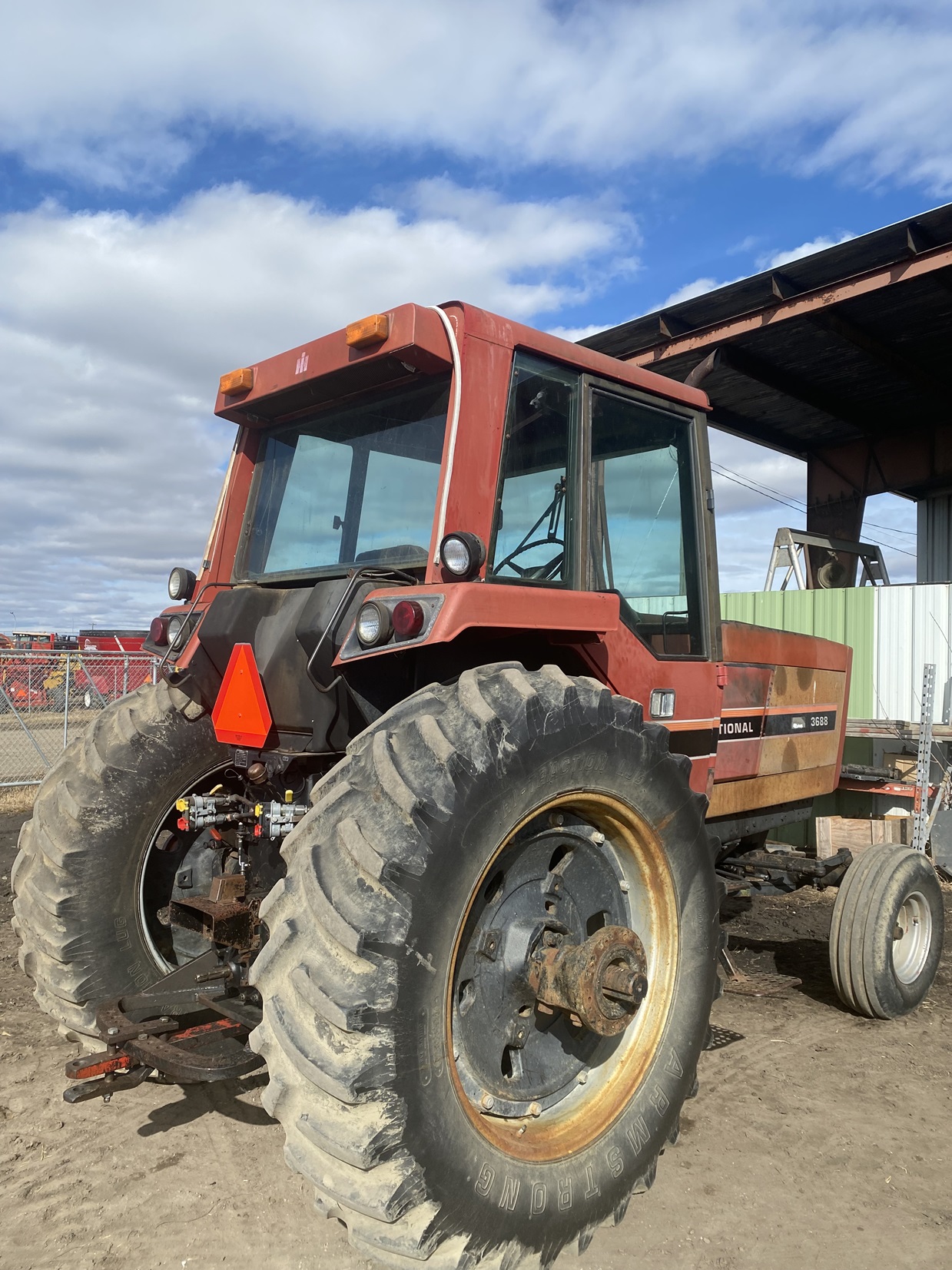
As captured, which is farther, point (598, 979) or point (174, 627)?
point (174, 627)

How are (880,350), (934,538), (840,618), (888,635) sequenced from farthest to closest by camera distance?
1. (934,538)
2. (840,618)
3. (888,635)
4. (880,350)

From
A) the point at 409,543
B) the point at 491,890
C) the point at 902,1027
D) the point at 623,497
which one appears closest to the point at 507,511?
the point at 409,543

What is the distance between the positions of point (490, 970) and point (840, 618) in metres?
11.8

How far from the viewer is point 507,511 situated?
10.2 feet

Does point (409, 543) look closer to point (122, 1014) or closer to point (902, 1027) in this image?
point (122, 1014)

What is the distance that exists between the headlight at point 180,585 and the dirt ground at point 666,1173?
6.65 ft

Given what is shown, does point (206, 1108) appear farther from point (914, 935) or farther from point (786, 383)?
point (786, 383)

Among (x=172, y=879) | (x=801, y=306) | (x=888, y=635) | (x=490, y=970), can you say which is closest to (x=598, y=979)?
(x=490, y=970)

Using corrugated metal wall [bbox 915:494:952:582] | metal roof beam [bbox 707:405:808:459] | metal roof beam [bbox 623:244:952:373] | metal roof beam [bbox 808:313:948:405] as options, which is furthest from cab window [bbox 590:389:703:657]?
corrugated metal wall [bbox 915:494:952:582]

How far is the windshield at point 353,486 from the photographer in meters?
3.18

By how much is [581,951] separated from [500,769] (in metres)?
0.71

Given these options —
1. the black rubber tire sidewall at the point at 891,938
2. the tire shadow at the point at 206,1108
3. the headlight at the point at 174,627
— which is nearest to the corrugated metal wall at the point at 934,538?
the black rubber tire sidewall at the point at 891,938

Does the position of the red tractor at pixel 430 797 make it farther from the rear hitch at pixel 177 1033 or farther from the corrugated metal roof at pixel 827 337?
the corrugated metal roof at pixel 827 337

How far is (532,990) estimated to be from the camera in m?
2.82
